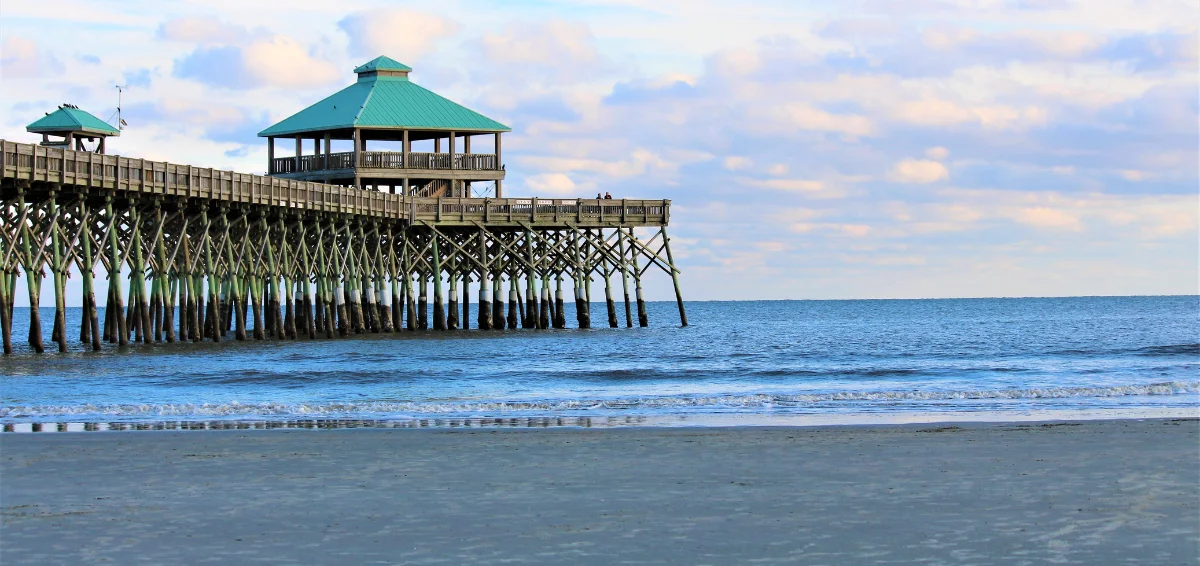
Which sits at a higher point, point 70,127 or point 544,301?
point 70,127

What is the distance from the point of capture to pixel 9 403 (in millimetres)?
23375

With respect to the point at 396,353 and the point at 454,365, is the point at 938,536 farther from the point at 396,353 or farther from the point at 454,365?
the point at 396,353

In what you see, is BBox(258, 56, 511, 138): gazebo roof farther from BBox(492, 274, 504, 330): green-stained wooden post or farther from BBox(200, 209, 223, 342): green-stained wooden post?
BBox(200, 209, 223, 342): green-stained wooden post

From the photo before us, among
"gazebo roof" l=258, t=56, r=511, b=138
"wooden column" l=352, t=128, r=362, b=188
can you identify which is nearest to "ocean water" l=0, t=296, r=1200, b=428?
"wooden column" l=352, t=128, r=362, b=188

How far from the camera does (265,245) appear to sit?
150 ft

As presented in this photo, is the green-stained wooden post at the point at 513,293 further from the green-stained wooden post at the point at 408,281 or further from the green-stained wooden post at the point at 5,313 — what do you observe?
the green-stained wooden post at the point at 5,313

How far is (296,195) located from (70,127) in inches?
285

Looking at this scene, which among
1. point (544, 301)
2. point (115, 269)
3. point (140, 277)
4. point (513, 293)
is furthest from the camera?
point (513, 293)

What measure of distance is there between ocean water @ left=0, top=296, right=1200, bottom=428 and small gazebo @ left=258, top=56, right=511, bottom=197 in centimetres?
776

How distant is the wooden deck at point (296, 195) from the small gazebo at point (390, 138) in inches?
137

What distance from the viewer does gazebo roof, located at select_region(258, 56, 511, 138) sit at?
55.4 metres

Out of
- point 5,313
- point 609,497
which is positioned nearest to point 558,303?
point 5,313

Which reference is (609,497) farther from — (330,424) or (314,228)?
(314,228)

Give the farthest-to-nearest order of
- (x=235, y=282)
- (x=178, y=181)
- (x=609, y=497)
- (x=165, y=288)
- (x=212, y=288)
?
(x=235, y=282)
(x=212, y=288)
(x=165, y=288)
(x=178, y=181)
(x=609, y=497)
